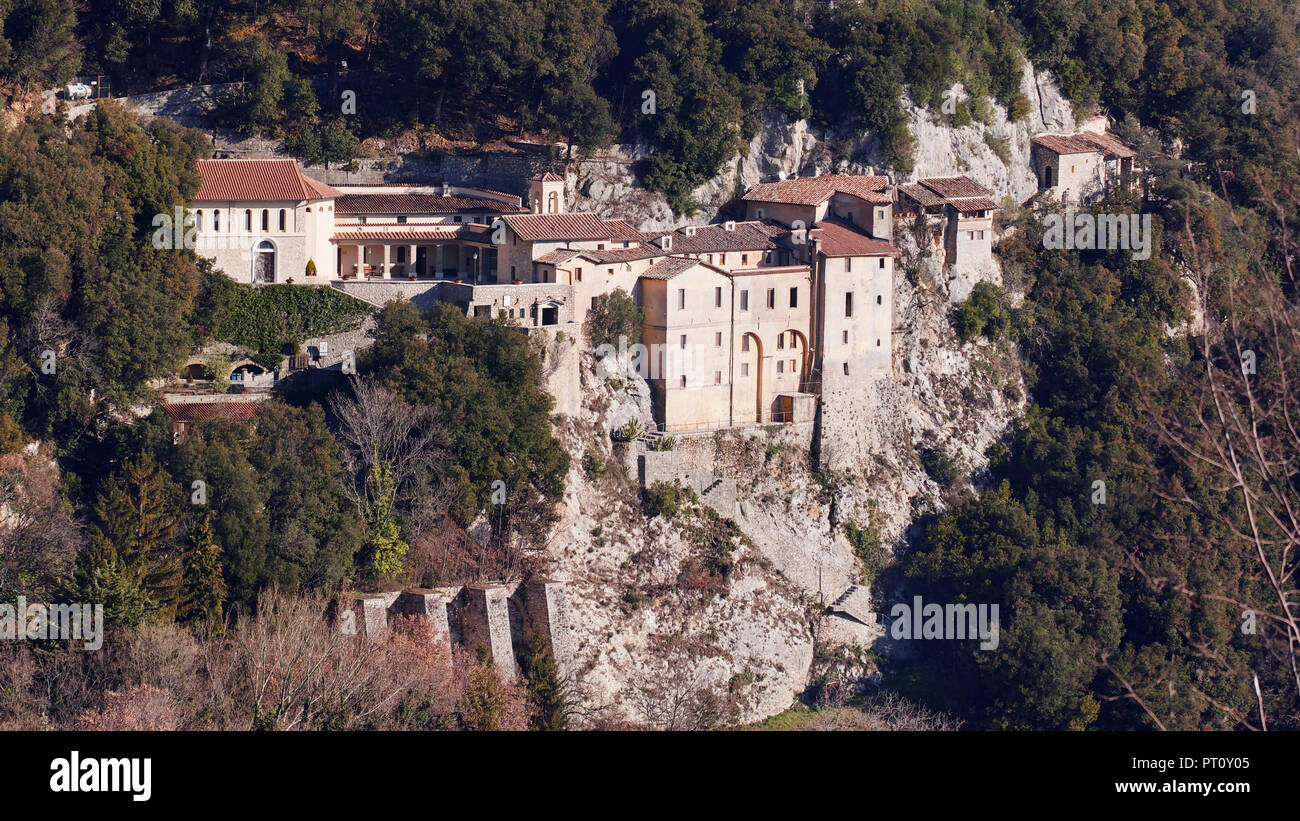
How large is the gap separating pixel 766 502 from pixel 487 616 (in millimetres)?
11888

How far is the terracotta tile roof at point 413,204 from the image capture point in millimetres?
54969

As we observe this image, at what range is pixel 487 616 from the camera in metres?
46.1

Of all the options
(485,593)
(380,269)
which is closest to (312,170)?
(380,269)

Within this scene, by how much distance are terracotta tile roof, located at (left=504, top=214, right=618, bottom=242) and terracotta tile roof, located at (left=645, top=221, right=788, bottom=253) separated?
1.46 metres

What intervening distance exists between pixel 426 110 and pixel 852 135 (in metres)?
14.2

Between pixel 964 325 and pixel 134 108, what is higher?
pixel 134 108

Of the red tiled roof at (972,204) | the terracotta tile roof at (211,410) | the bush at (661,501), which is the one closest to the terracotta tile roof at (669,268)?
the bush at (661,501)

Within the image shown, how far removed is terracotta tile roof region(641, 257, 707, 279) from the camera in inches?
2089

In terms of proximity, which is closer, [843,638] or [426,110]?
[843,638]

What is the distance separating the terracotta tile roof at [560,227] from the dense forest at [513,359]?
437 centimetres

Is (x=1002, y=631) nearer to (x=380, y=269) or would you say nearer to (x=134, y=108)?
(x=380, y=269)

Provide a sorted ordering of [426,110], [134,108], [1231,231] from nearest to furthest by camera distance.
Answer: [134,108]
[426,110]
[1231,231]

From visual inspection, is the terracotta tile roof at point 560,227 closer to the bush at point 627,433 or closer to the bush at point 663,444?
the bush at point 627,433

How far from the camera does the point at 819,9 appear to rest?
66125 mm
